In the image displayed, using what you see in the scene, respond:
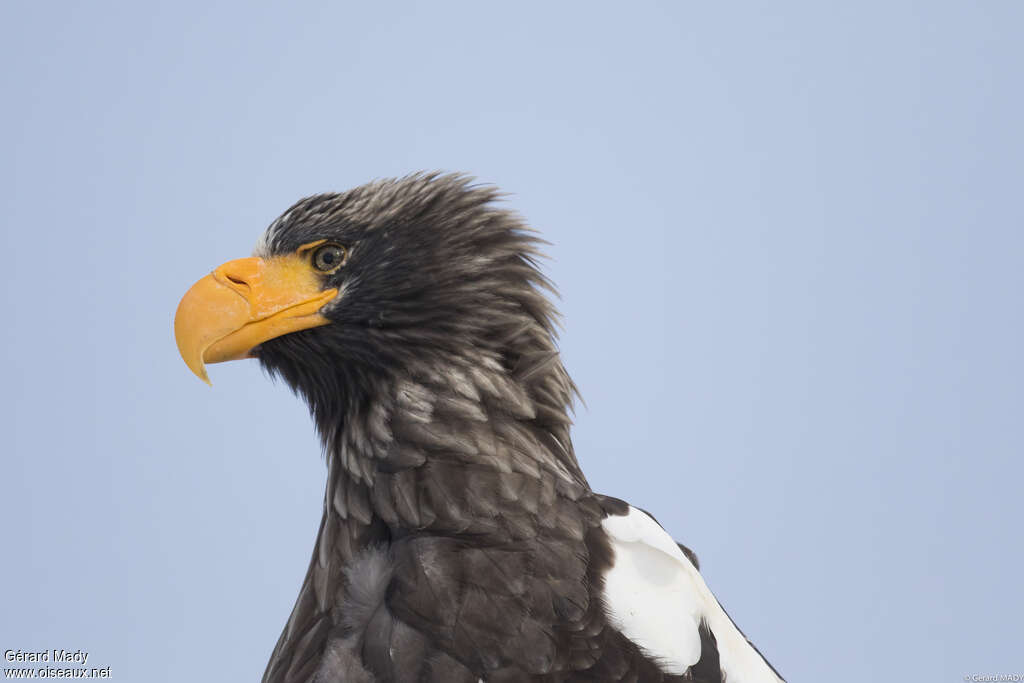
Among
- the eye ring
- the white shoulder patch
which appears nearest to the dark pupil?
the eye ring

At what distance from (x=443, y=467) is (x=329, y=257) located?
2.16ft

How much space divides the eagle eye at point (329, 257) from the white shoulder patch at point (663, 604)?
96 cm

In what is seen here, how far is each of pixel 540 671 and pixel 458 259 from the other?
1048 millimetres

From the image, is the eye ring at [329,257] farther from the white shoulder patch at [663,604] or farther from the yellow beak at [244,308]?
the white shoulder patch at [663,604]

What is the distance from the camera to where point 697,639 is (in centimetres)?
247

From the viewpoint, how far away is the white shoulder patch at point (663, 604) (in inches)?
93.0

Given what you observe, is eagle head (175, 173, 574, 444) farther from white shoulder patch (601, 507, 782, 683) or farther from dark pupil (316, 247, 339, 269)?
white shoulder patch (601, 507, 782, 683)

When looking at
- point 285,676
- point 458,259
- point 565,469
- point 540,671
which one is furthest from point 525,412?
point 285,676

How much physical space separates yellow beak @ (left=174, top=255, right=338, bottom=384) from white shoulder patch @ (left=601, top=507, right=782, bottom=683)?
3.13 feet

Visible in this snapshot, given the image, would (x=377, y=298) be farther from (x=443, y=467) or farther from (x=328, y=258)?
(x=443, y=467)

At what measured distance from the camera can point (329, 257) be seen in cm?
268

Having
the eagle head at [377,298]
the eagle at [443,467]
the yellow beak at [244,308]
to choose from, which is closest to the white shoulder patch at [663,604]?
the eagle at [443,467]

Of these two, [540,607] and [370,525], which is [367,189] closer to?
[370,525]

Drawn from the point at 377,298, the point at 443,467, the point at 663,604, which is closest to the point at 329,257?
the point at 377,298
